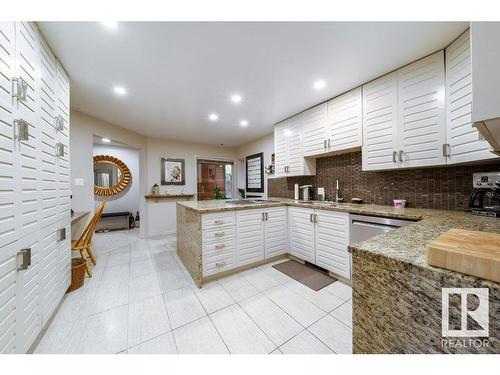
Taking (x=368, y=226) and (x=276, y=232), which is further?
(x=276, y=232)

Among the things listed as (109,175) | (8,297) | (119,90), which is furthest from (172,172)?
(8,297)

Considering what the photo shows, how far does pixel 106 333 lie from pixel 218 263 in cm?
105

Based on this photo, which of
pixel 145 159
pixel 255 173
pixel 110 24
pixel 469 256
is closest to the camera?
pixel 469 256

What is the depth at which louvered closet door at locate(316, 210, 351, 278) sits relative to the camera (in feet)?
6.56

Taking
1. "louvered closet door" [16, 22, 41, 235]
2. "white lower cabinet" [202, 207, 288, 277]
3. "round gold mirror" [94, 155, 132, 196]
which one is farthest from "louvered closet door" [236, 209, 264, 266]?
"round gold mirror" [94, 155, 132, 196]

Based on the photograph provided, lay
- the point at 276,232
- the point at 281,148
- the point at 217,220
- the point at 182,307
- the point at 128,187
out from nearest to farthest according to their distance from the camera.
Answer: the point at 182,307
the point at 217,220
the point at 276,232
the point at 281,148
the point at 128,187

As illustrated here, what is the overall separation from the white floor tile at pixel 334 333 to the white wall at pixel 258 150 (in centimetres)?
295

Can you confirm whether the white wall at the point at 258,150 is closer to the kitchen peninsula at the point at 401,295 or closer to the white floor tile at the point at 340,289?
the white floor tile at the point at 340,289

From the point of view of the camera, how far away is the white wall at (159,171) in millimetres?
4234

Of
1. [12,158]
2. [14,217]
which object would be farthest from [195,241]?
[12,158]

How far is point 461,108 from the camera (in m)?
1.47

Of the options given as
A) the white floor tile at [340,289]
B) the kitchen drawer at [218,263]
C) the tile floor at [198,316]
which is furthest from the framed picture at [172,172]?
the white floor tile at [340,289]

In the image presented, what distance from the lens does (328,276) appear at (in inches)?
86.7

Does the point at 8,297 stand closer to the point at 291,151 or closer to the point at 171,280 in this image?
the point at 171,280
